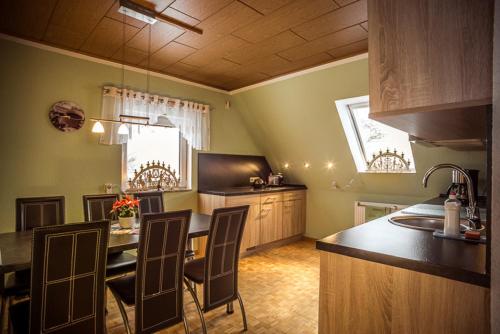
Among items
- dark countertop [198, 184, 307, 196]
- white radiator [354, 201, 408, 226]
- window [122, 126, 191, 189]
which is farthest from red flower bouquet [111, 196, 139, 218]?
white radiator [354, 201, 408, 226]

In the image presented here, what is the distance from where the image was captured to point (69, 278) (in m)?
1.45

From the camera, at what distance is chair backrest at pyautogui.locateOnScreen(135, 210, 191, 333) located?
67.0 inches

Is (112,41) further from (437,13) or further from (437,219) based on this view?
(437,219)

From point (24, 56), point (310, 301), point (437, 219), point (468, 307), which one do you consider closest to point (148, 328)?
point (310, 301)

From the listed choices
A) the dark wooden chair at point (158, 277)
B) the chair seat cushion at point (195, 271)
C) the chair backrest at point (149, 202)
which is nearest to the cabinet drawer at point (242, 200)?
the chair backrest at point (149, 202)

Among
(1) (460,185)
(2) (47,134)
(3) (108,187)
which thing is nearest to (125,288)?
(3) (108,187)

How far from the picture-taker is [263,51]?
2859mm

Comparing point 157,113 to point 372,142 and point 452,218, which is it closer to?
point 372,142

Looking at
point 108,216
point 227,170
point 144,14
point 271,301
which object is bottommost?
point 271,301

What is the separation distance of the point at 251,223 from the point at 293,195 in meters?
1.00

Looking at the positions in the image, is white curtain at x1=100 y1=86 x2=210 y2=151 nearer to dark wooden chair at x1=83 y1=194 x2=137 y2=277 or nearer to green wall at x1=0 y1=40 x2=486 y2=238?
green wall at x1=0 y1=40 x2=486 y2=238

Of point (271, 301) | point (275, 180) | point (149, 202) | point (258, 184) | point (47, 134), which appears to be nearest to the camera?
point (271, 301)

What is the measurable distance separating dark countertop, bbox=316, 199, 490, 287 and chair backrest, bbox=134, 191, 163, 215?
211 cm

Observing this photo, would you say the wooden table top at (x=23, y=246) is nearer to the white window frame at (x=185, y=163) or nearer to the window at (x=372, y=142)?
the white window frame at (x=185, y=163)
